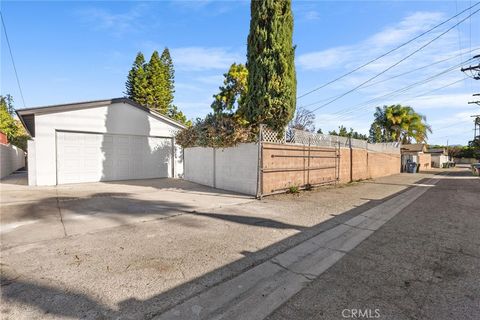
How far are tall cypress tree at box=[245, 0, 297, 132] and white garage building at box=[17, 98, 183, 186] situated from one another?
6.77m

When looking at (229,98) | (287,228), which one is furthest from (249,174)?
(229,98)

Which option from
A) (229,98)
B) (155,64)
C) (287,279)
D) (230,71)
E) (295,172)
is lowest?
(287,279)

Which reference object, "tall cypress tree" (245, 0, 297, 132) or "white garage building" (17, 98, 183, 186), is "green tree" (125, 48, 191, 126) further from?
"tall cypress tree" (245, 0, 297, 132)

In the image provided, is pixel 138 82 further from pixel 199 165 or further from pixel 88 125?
pixel 199 165

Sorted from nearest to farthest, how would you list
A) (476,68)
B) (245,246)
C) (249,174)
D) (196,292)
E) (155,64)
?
(196,292), (245,246), (249,174), (476,68), (155,64)

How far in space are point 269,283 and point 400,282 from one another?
1447 mm

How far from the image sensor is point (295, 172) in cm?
954

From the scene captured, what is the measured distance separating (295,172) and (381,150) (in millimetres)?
13745

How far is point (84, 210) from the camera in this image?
594 centimetres

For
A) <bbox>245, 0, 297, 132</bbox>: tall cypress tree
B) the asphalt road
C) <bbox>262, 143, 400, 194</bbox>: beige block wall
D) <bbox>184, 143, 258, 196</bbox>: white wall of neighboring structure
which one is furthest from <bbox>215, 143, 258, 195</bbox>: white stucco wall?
the asphalt road

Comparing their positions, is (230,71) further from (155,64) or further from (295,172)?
(155,64)

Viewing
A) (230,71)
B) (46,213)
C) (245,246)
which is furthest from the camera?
(230,71)

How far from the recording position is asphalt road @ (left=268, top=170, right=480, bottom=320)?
231cm

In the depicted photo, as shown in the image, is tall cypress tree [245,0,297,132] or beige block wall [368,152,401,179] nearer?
tall cypress tree [245,0,297,132]
